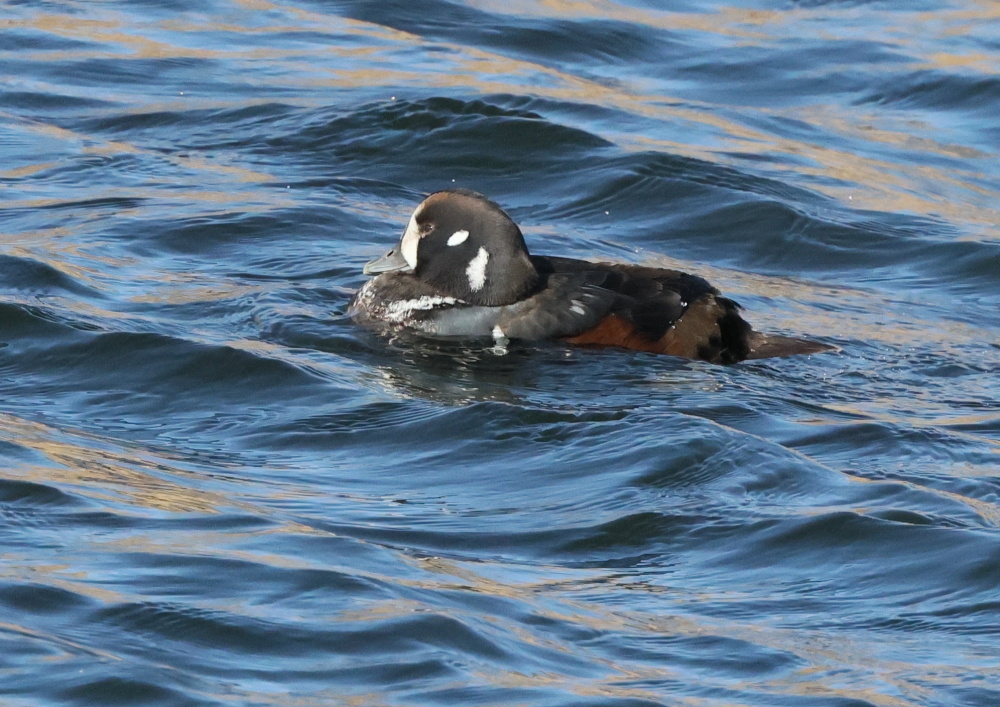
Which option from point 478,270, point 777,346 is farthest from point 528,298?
point 777,346

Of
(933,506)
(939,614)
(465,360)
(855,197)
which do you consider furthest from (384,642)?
(855,197)

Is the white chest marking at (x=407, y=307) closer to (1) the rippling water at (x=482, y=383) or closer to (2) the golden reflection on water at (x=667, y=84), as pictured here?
(1) the rippling water at (x=482, y=383)

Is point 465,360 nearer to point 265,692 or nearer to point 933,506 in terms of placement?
point 933,506

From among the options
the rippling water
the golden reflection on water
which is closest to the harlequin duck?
the rippling water

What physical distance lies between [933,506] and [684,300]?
1.98m

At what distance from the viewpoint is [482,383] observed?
8.05m

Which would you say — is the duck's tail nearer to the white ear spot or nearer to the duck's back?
the duck's back

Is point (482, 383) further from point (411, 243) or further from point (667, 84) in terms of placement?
point (667, 84)

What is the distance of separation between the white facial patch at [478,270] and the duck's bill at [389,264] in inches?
16.5

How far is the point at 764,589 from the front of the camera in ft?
19.4

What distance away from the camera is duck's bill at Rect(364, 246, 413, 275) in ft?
28.9

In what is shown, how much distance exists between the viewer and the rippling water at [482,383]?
17.5 ft

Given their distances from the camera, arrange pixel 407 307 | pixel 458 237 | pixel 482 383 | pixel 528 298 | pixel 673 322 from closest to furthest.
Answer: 1. pixel 482 383
2. pixel 673 322
3. pixel 528 298
4. pixel 458 237
5. pixel 407 307

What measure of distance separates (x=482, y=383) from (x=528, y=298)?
1.78 ft
